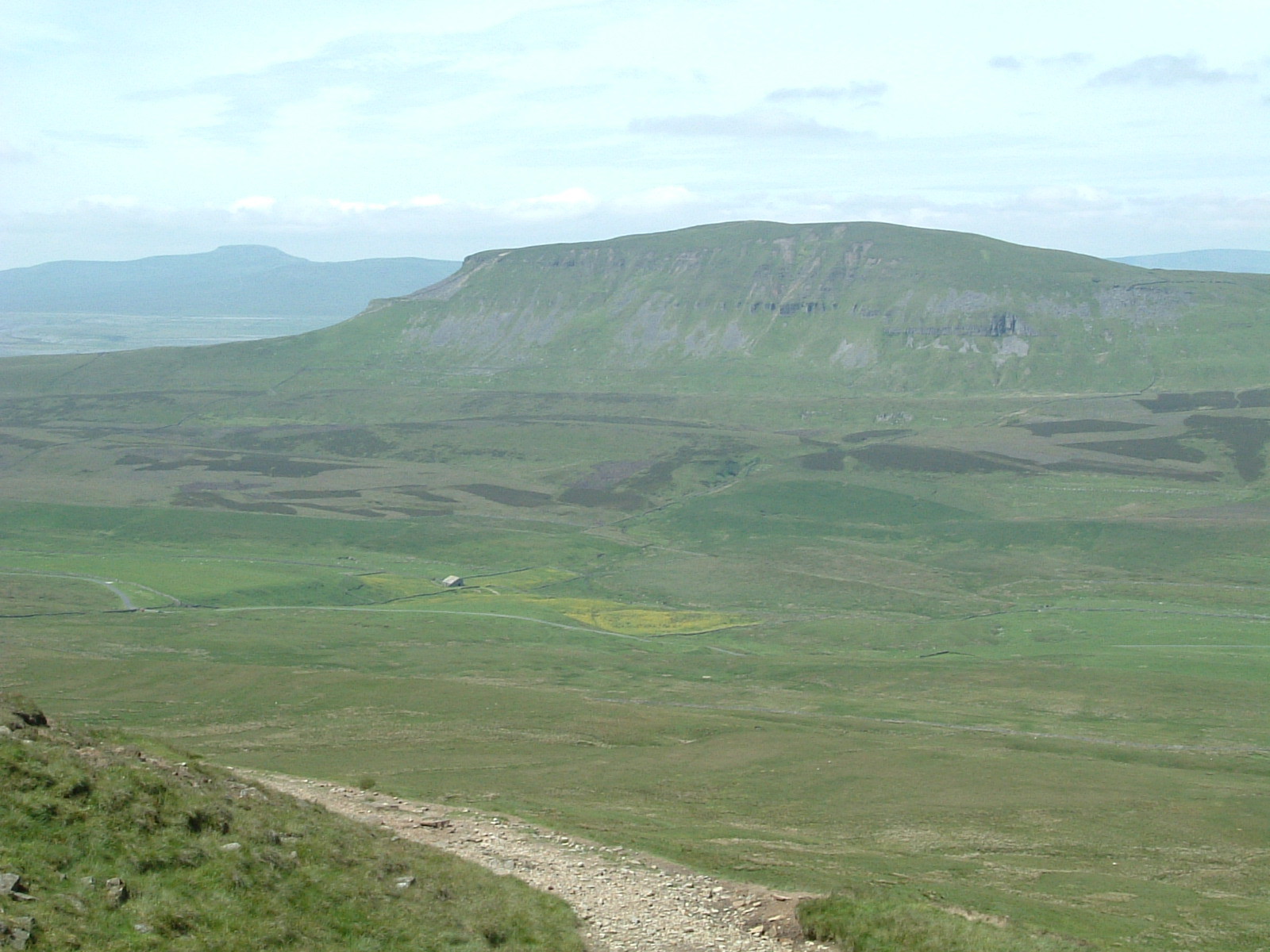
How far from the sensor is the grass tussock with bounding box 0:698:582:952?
20.3 meters

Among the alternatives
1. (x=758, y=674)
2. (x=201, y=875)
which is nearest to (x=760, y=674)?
(x=758, y=674)

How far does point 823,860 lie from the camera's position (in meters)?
34.6

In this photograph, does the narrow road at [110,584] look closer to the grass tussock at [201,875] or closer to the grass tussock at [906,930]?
the grass tussock at [201,875]

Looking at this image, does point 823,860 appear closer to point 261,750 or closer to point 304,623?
point 261,750

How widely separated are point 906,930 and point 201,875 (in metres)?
13.6

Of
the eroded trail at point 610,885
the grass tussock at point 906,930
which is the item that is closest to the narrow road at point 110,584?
the eroded trail at point 610,885

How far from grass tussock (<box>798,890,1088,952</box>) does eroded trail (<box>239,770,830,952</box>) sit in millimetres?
526

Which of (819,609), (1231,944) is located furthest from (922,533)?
(1231,944)

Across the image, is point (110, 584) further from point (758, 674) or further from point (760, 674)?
point (760, 674)

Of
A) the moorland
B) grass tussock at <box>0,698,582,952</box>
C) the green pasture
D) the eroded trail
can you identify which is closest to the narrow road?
the green pasture

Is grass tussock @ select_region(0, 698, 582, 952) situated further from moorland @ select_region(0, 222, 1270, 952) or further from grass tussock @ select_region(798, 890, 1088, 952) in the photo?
moorland @ select_region(0, 222, 1270, 952)

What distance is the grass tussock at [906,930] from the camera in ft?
81.7

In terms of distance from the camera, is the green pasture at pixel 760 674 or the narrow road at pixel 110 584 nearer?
the green pasture at pixel 760 674

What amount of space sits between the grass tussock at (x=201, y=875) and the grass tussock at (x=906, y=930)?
526 centimetres
